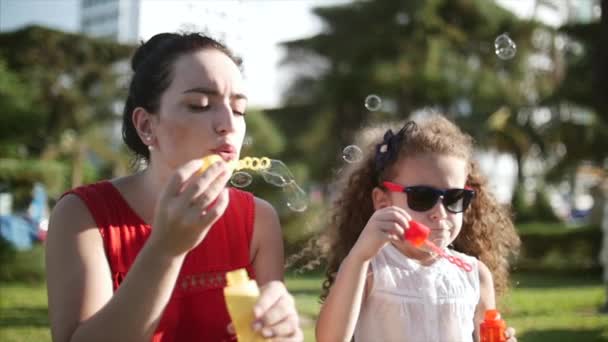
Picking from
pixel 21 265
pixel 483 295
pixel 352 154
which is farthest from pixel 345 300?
pixel 21 265

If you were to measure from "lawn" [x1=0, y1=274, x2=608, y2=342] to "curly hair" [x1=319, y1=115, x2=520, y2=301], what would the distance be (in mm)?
340

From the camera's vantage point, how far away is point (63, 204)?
1.48 meters

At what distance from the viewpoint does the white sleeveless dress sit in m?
1.85

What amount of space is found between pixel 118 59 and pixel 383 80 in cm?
951

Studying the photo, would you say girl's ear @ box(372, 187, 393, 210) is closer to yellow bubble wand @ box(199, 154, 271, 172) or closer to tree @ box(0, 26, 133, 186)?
yellow bubble wand @ box(199, 154, 271, 172)

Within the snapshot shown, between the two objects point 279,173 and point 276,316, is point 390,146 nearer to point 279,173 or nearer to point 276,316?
point 279,173

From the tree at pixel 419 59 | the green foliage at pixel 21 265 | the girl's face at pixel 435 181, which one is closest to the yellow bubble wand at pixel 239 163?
the girl's face at pixel 435 181

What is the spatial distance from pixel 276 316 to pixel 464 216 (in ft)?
4.07

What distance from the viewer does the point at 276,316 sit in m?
1.15

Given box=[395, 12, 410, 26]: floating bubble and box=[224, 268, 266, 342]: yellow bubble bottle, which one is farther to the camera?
box=[395, 12, 410, 26]: floating bubble

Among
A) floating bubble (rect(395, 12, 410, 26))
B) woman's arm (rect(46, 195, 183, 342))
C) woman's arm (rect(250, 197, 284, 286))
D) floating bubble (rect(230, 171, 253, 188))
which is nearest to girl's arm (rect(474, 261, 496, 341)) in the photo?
woman's arm (rect(250, 197, 284, 286))

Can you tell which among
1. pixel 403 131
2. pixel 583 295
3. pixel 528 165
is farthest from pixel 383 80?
pixel 403 131

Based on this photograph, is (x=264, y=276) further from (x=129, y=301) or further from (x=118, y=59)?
(x=118, y=59)

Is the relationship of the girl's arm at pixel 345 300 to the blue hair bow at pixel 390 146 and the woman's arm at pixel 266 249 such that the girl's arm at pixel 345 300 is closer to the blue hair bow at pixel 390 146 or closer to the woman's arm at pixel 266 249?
the woman's arm at pixel 266 249
